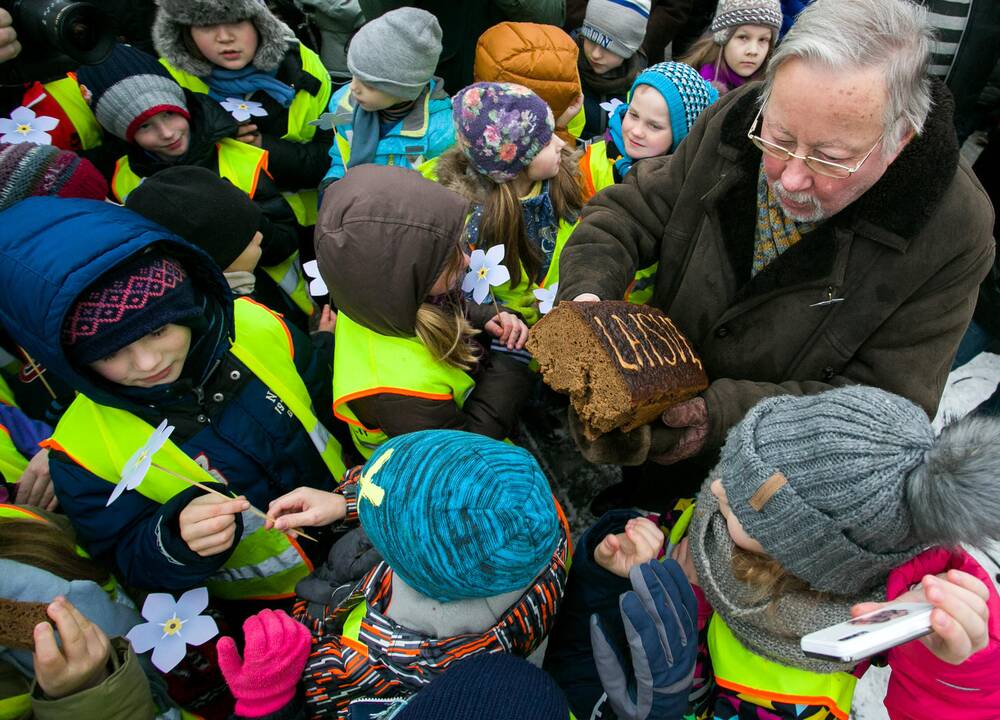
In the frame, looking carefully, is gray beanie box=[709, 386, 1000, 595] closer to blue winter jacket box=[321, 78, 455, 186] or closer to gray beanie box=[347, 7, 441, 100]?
blue winter jacket box=[321, 78, 455, 186]

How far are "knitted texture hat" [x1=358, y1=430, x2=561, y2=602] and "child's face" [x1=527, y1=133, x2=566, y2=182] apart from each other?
1.44m

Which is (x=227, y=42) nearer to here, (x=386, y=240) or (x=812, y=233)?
(x=386, y=240)

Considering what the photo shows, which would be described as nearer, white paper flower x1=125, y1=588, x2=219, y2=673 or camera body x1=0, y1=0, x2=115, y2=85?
white paper flower x1=125, y1=588, x2=219, y2=673

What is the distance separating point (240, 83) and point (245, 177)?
568 millimetres

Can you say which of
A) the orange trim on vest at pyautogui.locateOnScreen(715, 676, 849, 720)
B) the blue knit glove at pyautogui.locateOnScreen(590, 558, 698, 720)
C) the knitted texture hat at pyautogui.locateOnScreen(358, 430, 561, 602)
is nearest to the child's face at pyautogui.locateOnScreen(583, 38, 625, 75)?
the knitted texture hat at pyautogui.locateOnScreen(358, 430, 561, 602)

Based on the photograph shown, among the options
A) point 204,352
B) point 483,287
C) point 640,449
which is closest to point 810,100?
point 640,449

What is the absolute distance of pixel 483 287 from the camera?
1949mm

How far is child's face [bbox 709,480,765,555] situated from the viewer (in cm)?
126

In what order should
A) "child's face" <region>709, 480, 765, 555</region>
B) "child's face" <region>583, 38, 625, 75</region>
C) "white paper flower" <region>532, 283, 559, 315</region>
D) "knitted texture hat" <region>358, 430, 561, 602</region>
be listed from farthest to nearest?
"child's face" <region>583, 38, 625, 75</region> → "white paper flower" <region>532, 283, 559, 315</region> → "child's face" <region>709, 480, 765, 555</region> → "knitted texture hat" <region>358, 430, 561, 602</region>

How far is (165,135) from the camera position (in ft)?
8.66

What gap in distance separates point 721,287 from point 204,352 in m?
1.49

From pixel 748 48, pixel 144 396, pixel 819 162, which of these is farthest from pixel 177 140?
pixel 748 48

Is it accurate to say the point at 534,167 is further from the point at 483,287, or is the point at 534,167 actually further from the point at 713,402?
the point at 713,402

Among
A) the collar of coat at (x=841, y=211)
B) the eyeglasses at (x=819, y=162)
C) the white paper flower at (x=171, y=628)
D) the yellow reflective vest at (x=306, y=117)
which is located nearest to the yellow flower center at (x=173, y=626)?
the white paper flower at (x=171, y=628)
